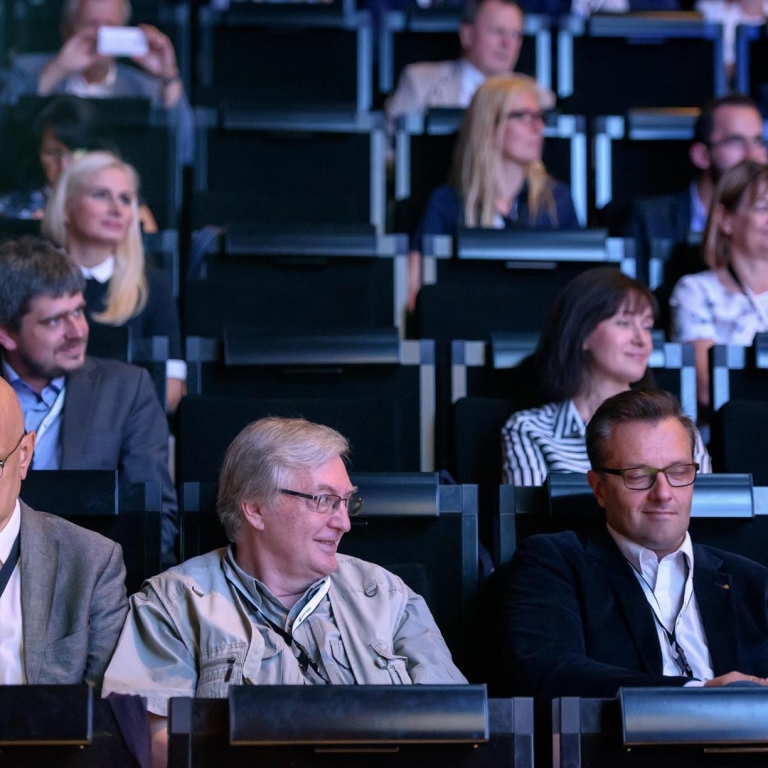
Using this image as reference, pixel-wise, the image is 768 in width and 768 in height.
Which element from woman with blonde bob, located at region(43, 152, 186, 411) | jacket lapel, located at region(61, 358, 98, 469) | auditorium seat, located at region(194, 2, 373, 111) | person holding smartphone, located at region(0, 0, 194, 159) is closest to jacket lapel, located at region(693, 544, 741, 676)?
jacket lapel, located at region(61, 358, 98, 469)

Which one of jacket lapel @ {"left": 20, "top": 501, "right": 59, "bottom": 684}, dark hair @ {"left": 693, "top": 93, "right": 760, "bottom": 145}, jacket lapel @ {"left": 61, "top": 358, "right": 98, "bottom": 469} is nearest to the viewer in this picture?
jacket lapel @ {"left": 20, "top": 501, "right": 59, "bottom": 684}

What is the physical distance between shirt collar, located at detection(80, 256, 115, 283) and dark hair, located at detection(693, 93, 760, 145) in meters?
1.66

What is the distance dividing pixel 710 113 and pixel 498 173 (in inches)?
24.2

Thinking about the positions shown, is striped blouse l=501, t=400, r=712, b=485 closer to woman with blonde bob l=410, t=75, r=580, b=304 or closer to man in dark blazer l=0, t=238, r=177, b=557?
man in dark blazer l=0, t=238, r=177, b=557

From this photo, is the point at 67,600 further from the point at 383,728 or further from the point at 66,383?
the point at 66,383

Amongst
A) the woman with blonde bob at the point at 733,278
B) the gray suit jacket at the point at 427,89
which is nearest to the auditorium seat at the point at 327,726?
the woman with blonde bob at the point at 733,278

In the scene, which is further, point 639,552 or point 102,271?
point 102,271

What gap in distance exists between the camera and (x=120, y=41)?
13.3 ft

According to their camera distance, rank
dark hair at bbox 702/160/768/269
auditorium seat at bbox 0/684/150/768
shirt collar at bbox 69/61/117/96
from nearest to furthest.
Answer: auditorium seat at bbox 0/684/150/768 < dark hair at bbox 702/160/768/269 < shirt collar at bbox 69/61/117/96

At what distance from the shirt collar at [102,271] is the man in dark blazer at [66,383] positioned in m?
0.53

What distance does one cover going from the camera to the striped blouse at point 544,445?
2.55 meters

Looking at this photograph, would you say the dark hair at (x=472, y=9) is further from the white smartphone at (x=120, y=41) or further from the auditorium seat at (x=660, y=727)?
the auditorium seat at (x=660, y=727)

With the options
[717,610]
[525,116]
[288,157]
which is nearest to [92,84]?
[288,157]

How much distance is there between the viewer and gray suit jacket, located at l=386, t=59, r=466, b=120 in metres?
4.32
